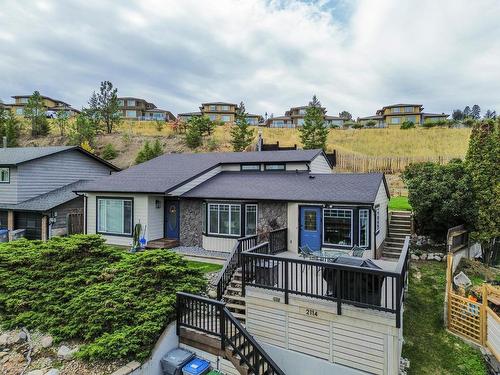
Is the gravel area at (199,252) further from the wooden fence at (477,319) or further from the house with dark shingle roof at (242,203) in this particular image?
the wooden fence at (477,319)

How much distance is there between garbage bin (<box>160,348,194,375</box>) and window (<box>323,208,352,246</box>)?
22.1 feet

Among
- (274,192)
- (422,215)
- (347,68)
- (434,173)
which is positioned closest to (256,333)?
(274,192)

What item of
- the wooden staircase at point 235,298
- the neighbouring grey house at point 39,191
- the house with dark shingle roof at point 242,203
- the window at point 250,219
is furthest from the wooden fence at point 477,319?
the neighbouring grey house at point 39,191

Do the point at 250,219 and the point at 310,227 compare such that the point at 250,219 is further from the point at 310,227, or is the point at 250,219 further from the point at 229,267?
the point at 229,267

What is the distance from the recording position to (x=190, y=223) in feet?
47.9

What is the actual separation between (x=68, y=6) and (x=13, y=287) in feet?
41.3

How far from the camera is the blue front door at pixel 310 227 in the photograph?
11.9 meters

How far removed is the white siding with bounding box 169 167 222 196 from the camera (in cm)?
1443

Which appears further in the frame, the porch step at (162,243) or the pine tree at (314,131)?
the pine tree at (314,131)

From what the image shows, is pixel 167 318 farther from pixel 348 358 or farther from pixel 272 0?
pixel 272 0

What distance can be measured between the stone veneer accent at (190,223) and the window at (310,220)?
516cm

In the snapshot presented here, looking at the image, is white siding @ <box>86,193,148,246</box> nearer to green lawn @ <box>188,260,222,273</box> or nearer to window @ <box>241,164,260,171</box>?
green lawn @ <box>188,260,222,273</box>

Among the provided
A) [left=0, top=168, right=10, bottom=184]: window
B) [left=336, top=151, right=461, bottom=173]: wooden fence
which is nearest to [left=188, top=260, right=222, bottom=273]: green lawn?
[left=0, top=168, right=10, bottom=184]: window

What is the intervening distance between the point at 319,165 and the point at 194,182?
7.19 m
